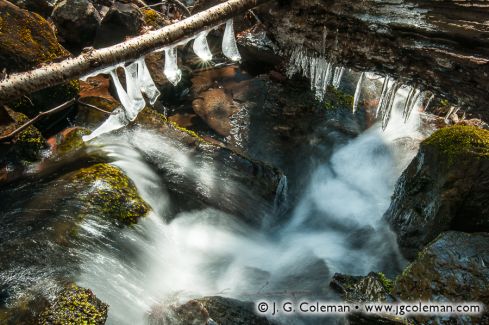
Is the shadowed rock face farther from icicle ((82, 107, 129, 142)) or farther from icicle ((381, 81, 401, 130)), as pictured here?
icicle ((82, 107, 129, 142))

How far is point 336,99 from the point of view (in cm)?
897

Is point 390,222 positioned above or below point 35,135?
below

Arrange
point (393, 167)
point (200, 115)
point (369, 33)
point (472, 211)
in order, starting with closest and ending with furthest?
point (369, 33), point (472, 211), point (393, 167), point (200, 115)

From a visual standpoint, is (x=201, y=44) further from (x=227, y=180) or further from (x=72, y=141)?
(x=72, y=141)

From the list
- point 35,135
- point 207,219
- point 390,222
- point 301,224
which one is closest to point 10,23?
point 35,135

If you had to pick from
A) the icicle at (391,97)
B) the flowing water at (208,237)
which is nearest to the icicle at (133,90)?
the flowing water at (208,237)

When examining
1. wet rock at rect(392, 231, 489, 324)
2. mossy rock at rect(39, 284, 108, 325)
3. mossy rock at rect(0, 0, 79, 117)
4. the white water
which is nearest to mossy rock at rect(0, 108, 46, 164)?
mossy rock at rect(0, 0, 79, 117)

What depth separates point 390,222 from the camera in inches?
236

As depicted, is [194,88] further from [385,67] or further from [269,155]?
[385,67]

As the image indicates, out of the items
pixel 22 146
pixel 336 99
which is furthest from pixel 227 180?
pixel 336 99

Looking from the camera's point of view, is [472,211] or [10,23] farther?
[10,23]

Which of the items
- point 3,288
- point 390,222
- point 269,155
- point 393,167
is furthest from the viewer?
point 269,155

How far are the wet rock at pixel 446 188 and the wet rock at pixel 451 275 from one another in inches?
29.1

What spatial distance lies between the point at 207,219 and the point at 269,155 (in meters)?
2.58
